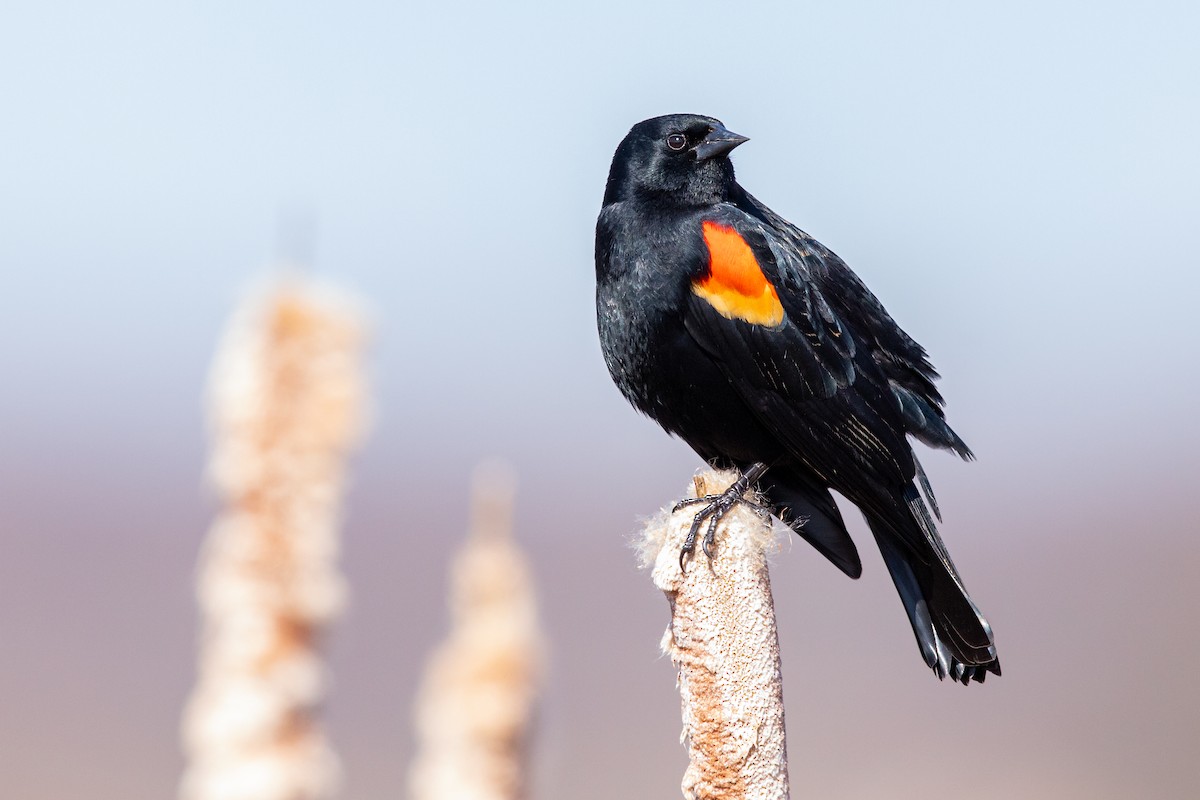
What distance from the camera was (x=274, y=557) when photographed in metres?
1.42

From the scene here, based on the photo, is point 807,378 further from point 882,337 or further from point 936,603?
point 936,603

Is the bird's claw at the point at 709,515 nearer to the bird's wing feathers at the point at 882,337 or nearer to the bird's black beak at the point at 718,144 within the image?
the bird's wing feathers at the point at 882,337

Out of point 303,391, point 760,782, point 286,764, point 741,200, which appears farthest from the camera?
point 741,200

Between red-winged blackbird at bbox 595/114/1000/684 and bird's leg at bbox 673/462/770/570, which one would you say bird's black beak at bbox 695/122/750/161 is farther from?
bird's leg at bbox 673/462/770/570

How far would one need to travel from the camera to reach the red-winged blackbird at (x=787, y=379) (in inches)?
109

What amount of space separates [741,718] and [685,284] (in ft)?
4.33

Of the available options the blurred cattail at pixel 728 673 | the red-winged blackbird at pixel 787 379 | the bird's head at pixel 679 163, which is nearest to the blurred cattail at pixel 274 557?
the blurred cattail at pixel 728 673

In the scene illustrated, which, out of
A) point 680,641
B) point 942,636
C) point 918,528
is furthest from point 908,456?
point 680,641

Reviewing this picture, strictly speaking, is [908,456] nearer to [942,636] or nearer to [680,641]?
[942,636]

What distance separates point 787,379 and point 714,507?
537 millimetres

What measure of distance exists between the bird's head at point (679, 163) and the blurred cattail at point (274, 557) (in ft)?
5.94

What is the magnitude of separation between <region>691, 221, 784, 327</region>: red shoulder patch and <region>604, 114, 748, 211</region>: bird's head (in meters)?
0.30

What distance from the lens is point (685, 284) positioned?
2.95 m

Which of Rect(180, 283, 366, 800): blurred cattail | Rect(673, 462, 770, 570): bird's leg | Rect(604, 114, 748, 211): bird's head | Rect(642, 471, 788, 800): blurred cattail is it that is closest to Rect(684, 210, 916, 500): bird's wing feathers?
Rect(673, 462, 770, 570): bird's leg
